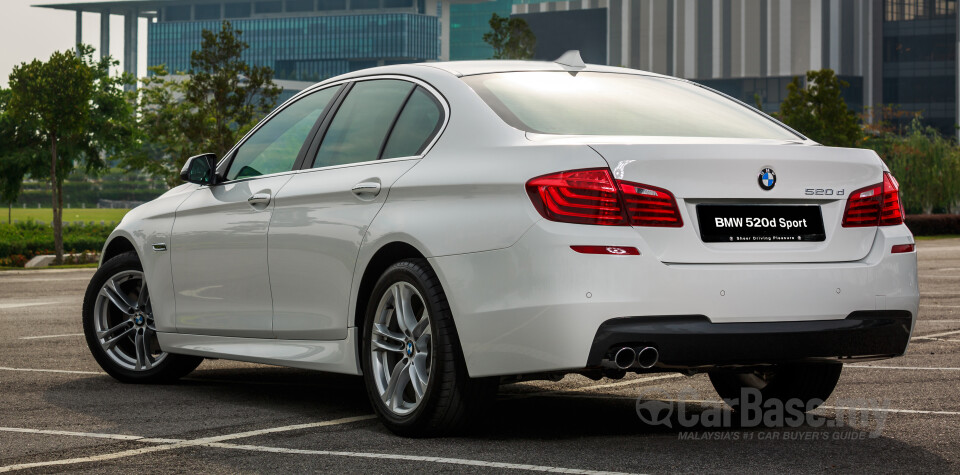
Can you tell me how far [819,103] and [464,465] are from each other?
172 ft

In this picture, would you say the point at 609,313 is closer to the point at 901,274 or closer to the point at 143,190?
the point at 901,274

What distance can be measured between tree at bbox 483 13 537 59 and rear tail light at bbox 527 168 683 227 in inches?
1610

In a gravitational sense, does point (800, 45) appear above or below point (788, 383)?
above

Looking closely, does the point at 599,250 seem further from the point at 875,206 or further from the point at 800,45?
the point at 800,45

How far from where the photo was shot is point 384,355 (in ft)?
19.0

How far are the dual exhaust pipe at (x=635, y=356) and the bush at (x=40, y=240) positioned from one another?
2847 centimetres

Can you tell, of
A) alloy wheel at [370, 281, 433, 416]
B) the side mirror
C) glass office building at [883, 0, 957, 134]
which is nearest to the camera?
alloy wheel at [370, 281, 433, 416]

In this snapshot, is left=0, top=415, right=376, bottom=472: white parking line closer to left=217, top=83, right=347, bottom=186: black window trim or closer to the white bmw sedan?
the white bmw sedan

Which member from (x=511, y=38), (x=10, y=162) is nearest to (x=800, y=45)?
(x=511, y=38)

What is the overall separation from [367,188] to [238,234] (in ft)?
4.03

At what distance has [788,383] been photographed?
249 inches

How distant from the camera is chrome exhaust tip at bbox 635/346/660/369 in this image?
4910 millimetres

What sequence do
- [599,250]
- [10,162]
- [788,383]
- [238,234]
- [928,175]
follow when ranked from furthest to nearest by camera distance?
[928,175], [10,162], [238,234], [788,383], [599,250]

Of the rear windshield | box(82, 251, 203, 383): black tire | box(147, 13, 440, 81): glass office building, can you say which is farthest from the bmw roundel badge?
box(147, 13, 440, 81): glass office building
